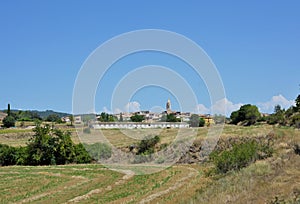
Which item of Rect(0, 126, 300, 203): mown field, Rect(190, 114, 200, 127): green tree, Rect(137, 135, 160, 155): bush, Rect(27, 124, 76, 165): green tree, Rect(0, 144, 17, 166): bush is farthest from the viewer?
Rect(190, 114, 200, 127): green tree

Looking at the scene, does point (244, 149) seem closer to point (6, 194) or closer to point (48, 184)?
point (48, 184)

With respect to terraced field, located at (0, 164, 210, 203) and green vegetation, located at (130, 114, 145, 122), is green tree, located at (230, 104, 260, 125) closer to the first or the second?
green vegetation, located at (130, 114, 145, 122)

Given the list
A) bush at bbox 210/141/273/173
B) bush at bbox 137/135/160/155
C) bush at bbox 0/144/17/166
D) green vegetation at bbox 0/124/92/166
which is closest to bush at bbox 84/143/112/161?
green vegetation at bbox 0/124/92/166

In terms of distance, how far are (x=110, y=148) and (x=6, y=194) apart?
32.9 meters

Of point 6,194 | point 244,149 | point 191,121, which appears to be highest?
point 191,121

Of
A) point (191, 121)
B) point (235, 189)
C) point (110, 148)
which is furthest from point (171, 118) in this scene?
point (235, 189)

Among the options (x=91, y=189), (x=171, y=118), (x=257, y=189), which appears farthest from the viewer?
(x=171, y=118)

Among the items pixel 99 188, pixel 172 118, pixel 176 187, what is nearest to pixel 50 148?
pixel 172 118

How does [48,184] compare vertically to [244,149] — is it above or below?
below

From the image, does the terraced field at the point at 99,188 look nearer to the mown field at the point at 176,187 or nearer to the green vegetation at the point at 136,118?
the mown field at the point at 176,187

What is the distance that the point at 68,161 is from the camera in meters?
61.1

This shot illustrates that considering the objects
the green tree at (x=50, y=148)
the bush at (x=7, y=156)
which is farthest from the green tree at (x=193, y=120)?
the bush at (x=7, y=156)

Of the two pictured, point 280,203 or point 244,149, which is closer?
point 280,203

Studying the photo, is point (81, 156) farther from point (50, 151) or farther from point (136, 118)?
point (136, 118)
